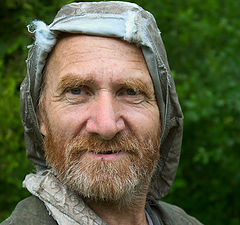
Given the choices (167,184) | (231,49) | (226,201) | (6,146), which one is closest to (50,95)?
(167,184)

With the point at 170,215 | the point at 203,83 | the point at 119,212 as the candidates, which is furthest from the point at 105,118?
the point at 203,83

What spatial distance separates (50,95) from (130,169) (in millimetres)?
610

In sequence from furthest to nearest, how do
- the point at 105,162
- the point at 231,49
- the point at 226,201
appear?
the point at 226,201 < the point at 231,49 < the point at 105,162

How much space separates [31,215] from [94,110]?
2.10 ft

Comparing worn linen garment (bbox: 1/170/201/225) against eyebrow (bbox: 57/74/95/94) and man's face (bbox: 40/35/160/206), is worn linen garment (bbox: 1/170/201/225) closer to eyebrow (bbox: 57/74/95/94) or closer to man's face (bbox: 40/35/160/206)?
man's face (bbox: 40/35/160/206)

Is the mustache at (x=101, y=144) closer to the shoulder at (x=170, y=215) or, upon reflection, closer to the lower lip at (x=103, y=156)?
the lower lip at (x=103, y=156)

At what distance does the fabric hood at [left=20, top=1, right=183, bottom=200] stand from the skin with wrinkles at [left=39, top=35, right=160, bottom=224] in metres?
0.05

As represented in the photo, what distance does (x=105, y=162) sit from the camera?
2178 millimetres

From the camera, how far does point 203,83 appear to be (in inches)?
189

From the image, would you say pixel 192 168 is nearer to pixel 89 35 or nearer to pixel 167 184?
pixel 167 184

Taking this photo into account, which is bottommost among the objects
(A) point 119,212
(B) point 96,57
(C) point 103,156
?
(A) point 119,212

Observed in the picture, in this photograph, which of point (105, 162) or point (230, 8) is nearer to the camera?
point (105, 162)

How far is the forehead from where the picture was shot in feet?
7.20

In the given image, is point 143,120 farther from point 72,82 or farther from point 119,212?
point 119,212
